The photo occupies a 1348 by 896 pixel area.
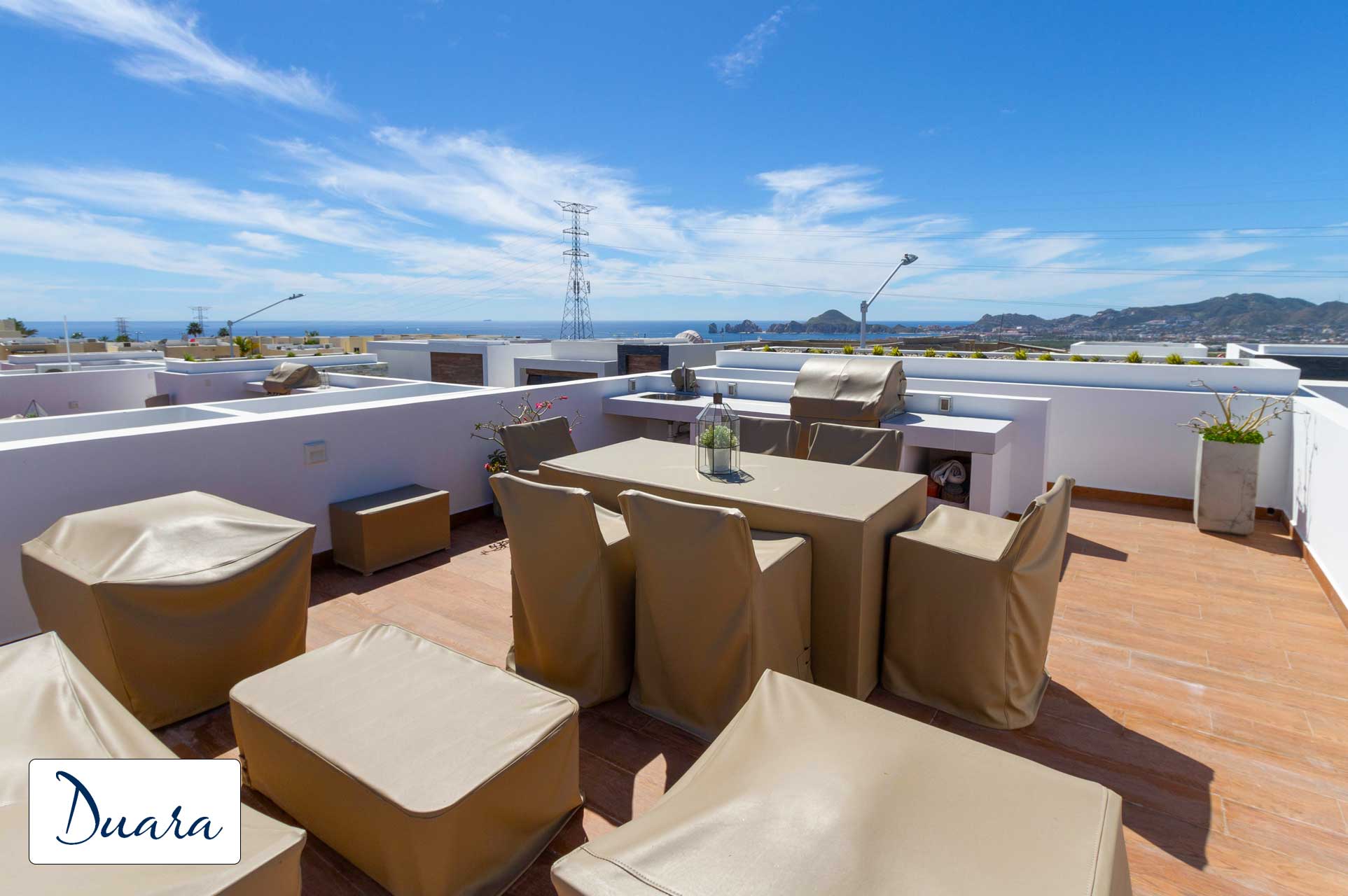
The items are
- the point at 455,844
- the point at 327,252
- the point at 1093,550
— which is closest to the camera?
the point at 455,844

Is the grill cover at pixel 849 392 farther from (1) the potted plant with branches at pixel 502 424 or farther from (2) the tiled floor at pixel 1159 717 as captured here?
(1) the potted plant with branches at pixel 502 424

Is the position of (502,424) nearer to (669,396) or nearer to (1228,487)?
(669,396)

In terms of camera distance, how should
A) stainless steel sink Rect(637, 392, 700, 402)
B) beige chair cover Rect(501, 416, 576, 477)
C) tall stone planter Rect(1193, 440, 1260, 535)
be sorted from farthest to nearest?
stainless steel sink Rect(637, 392, 700, 402) < tall stone planter Rect(1193, 440, 1260, 535) < beige chair cover Rect(501, 416, 576, 477)

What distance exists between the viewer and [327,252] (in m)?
52.1

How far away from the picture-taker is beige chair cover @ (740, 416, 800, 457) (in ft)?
13.4

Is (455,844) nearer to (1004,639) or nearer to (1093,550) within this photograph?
(1004,639)

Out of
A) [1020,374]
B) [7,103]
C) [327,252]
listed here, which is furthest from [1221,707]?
[327,252]

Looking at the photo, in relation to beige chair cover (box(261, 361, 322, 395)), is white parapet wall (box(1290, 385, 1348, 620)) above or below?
below

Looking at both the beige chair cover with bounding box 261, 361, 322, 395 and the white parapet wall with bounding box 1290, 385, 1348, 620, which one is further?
the beige chair cover with bounding box 261, 361, 322, 395

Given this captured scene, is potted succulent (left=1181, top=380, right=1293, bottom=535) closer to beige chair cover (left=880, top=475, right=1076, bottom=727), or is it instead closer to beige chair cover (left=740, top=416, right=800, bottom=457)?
beige chair cover (left=740, top=416, right=800, bottom=457)

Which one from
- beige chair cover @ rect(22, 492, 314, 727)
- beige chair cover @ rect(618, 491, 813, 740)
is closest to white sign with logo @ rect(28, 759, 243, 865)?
beige chair cover @ rect(22, 492, 314, 727)

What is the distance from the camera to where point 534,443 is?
4145 millimetres

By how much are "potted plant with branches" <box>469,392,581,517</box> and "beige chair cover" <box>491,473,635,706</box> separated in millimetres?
2295

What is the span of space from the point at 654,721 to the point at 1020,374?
5389 mm
